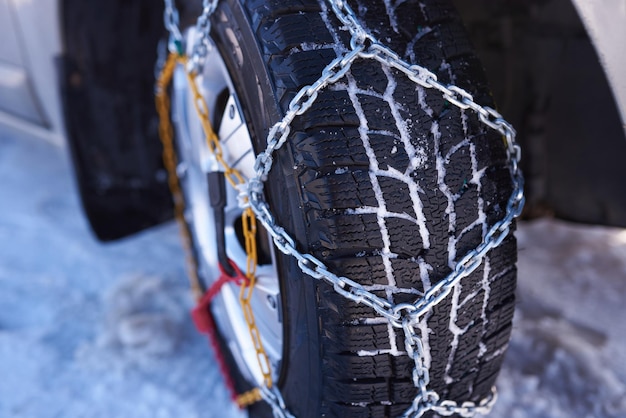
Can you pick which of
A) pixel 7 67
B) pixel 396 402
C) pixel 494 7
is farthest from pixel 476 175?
pixel 7 67

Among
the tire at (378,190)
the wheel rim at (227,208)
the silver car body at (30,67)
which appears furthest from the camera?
the silver car body at (30,67)

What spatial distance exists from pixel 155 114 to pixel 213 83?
2.17 feet

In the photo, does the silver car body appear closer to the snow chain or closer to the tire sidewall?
the snow chain

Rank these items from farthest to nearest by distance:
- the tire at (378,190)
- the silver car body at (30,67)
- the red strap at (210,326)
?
the silver car body at (30,67)
the red strap at (210,326)
the tire at (378,190)

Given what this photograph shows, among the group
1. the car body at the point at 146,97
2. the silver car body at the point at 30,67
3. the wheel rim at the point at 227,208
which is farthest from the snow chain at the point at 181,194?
the silver car body at the point at 30,67

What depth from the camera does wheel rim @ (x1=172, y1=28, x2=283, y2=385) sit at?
0.98 m

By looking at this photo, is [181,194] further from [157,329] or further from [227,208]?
[227,208]

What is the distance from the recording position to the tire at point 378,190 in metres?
0.77

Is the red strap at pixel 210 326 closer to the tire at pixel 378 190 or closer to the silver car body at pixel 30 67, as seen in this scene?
the tire at pixel 378 190

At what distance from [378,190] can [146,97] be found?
3.55 ft

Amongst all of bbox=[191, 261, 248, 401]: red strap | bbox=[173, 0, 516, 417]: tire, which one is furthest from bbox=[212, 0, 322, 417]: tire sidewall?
bbox=[191, 261, 248, 401]: red strap

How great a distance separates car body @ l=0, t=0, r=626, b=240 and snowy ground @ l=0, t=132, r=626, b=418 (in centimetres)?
19

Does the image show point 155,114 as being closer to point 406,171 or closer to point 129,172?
point 129,172

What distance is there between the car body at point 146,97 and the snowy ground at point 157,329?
187 mm
